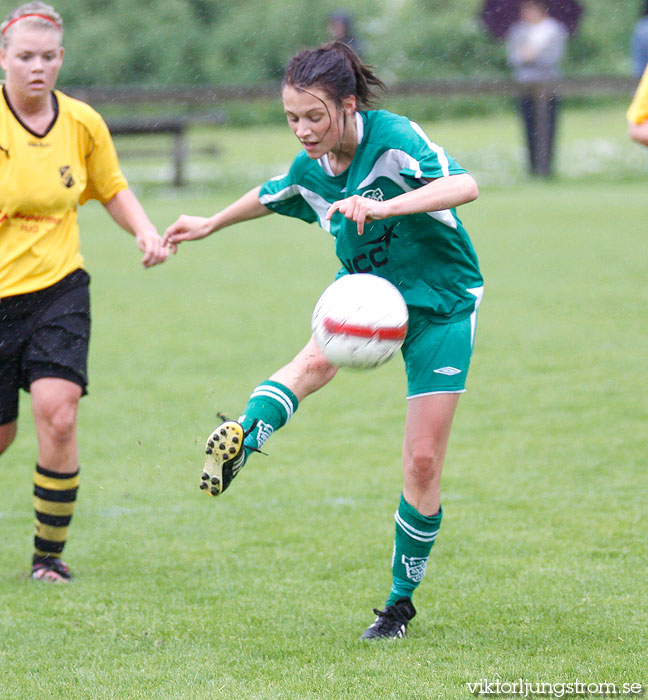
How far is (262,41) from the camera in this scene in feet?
100

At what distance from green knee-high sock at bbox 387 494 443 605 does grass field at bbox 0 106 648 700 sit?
0.60 ft

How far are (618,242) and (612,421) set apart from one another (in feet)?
21.9

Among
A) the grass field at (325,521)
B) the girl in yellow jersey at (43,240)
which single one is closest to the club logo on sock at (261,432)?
the grass field at (325,521)

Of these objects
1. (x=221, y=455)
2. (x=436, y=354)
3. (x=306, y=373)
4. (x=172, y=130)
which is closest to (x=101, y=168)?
(x=306, y=373)

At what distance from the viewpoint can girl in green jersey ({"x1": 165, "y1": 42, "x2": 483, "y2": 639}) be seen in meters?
3.89

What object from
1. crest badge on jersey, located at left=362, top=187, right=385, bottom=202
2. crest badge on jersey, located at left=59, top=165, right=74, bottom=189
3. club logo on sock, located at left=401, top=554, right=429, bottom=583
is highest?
crest badge on jersey, located at left=362, top=187, right=385, bottom=202

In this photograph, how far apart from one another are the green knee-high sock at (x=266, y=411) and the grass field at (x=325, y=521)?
2.53 ft

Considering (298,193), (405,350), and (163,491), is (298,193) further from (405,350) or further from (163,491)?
(163,491)

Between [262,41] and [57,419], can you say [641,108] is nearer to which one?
[57,419]

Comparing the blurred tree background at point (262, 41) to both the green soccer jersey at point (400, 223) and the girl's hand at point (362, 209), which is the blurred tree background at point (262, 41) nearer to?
the green soccer jersey at point (400, 223)

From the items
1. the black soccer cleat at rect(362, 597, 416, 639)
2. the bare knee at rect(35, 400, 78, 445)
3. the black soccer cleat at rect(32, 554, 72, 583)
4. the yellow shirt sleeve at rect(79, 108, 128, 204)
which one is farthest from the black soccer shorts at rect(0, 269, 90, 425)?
the black soccer cleat at rect(362, 597, 416, 639)

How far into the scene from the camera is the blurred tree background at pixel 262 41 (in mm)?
30359

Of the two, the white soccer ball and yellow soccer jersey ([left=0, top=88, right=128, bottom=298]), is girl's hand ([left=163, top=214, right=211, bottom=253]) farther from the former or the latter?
the white soccer ball

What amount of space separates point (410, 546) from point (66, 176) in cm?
206
